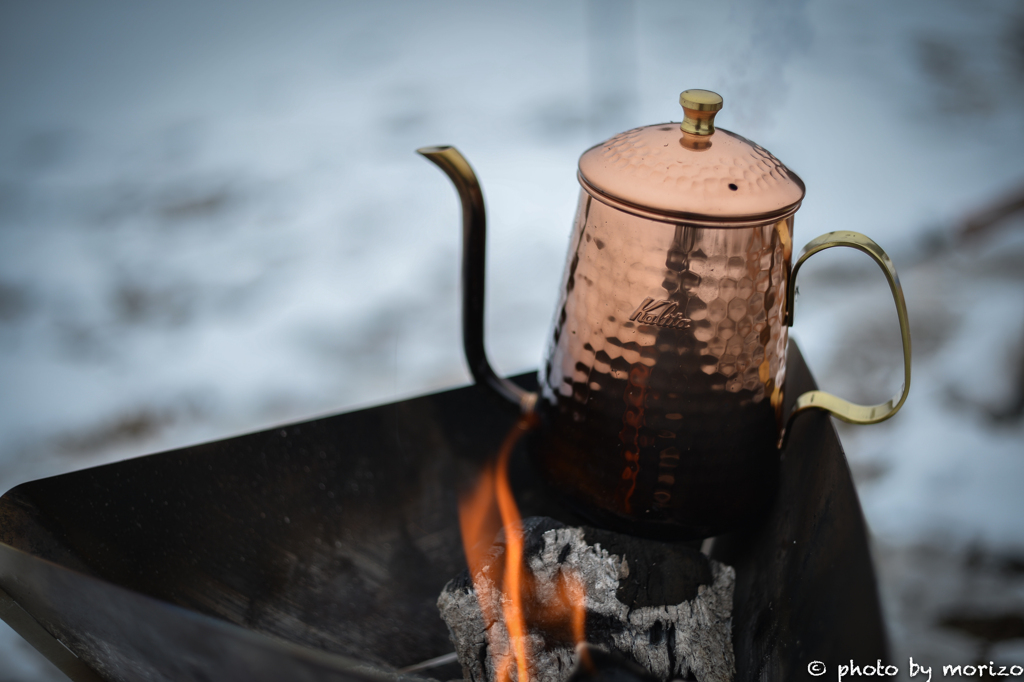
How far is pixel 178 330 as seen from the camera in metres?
1.15

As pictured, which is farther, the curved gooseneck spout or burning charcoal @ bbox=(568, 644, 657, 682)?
the curved gooseneck spout

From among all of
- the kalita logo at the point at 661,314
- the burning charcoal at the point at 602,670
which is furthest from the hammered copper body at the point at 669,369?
the burning charcoal at the point at 602,670

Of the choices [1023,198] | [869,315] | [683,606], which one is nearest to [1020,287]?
[1023,198]

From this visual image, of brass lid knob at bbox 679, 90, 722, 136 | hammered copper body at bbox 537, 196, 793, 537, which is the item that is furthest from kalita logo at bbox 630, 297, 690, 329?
brass lid knob at bbox 679, 90, 722, 136

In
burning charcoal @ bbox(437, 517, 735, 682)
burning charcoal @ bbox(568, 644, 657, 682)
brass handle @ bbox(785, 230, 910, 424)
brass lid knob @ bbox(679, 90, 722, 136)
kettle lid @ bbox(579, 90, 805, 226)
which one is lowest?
burning charcoal @ bbox(437, 517, 735, 682)

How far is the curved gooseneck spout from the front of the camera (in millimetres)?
507

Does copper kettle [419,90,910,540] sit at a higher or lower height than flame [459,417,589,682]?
higher

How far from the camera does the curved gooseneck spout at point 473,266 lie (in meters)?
0.51

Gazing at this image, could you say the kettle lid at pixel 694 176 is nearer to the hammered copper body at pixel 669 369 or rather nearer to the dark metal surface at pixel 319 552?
the hammered copper body at pixel 669 369

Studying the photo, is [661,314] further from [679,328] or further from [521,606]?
[521,606]

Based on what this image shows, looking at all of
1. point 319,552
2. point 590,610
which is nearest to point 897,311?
point 590,610

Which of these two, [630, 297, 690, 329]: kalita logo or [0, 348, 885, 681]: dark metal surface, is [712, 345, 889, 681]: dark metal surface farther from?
[630, 297, 690, 329]: kalita logo

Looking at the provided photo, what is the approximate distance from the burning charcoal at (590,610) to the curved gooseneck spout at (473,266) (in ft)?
0.41

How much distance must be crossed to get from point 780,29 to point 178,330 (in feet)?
3.36
